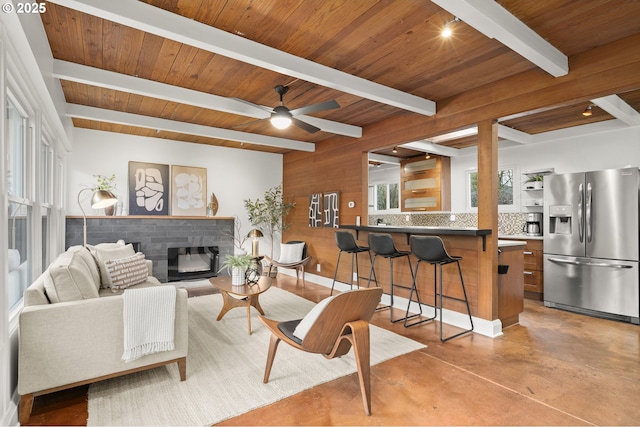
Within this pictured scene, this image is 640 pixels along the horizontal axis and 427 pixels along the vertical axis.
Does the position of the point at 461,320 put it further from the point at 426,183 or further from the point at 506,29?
the point at 426,183

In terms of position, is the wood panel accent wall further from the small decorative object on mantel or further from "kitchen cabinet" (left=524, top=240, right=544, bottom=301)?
"kitchen cabinet" (left=524, top=240, right=544, bottom=301)

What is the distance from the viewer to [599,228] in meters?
4.25

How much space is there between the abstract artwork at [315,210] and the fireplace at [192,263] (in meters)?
1.90

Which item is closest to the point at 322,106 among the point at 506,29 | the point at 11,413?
the point at 506,29

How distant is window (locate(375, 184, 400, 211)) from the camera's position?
799cm

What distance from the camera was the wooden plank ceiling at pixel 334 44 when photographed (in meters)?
2.34

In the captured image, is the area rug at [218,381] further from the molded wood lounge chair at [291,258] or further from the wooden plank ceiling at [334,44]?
the wooden plank ceiling at [334,44]

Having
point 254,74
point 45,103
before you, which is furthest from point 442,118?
point 45,103

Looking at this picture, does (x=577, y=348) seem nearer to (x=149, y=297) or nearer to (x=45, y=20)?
(x=149, y=297)

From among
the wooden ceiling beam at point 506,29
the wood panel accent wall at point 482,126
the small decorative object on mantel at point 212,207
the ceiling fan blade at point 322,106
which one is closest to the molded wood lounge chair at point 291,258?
the wood panel accent wall at point 482,126

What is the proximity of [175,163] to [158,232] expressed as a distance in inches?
50.8

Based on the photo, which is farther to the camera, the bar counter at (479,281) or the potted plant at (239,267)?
the potted plant at (239,267)

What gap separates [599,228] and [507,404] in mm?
3181

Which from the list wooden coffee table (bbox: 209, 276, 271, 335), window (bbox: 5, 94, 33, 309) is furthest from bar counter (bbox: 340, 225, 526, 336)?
window (bbox: 5, 94, 33, 309)
